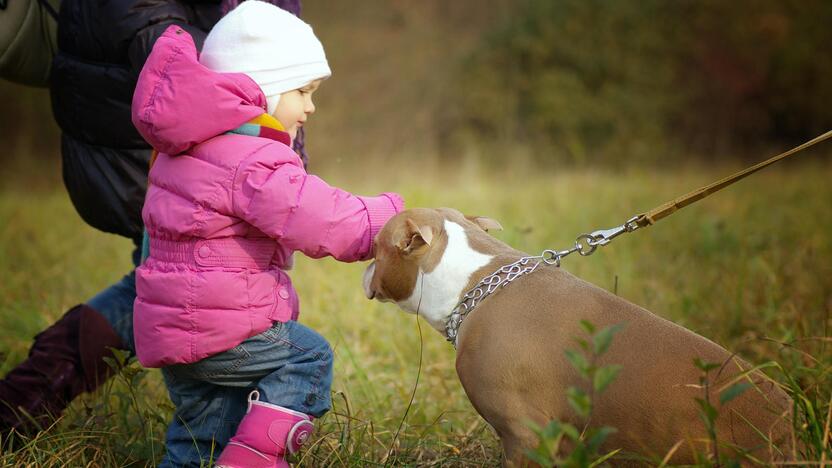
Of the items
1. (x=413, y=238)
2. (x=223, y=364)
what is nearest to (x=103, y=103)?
(x=223, y=364)

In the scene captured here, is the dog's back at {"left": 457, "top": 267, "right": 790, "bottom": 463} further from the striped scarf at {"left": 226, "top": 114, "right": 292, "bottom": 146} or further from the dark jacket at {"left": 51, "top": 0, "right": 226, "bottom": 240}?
the dark jacket at {"left": 51, "top": 0, "right": 226, "bottom": 240}

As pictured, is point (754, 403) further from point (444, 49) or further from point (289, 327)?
point (444, 49)

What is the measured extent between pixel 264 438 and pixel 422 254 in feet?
2.36

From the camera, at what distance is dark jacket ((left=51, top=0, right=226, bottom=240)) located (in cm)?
284

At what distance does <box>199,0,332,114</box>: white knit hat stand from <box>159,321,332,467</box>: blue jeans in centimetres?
78

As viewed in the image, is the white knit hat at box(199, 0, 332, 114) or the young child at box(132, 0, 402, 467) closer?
the young child at box(132, 0, 402, 467)

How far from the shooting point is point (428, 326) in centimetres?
446

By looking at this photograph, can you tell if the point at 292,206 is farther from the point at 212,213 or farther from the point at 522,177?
the point at 522,177

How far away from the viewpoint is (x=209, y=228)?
2.30 m

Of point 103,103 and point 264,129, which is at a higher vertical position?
point 264,129

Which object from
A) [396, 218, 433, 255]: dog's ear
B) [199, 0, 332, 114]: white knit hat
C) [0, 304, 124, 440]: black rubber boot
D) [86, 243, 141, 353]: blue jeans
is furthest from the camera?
[86, 243, 141, 353]: blue jeans

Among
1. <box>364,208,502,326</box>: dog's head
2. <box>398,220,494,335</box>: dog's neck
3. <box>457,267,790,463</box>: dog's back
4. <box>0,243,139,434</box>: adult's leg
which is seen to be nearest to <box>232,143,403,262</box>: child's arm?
<box>364,208,502,326</box>: dog's head

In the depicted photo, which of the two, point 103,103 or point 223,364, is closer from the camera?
point 223,364

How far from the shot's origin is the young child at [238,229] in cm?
227
